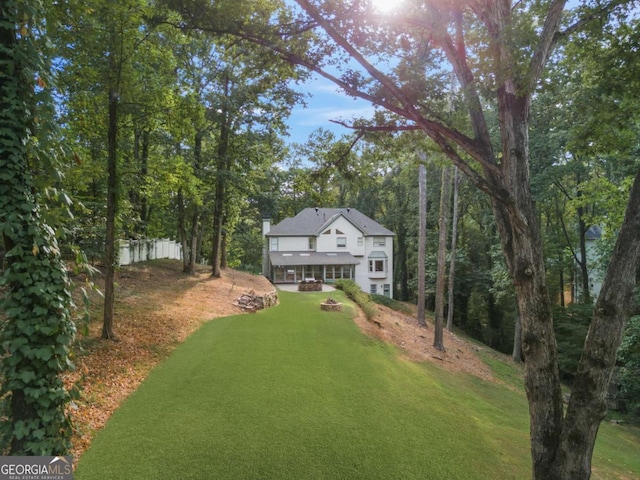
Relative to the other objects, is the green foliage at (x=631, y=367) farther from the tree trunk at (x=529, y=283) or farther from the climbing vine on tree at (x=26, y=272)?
the climbing vine on tree at (x=26, y=272)

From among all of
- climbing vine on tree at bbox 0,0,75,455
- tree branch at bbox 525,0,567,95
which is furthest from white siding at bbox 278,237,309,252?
climbing vine on tree at bbox 0,0,75,455

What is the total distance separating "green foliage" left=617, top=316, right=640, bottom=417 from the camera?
12500 mm

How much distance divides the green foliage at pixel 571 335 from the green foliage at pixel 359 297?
357 inches

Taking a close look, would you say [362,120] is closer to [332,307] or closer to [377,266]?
[332,307]

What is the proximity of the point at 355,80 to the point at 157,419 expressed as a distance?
6790 mm

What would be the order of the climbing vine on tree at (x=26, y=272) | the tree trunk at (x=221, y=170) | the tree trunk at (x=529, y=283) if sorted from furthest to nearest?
the tree trunk at (x=221, y=170) < the tree trunk at (x=529, y=283) < the climbing vine on tree at (x=26, y=272)

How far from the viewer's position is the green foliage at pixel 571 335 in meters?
17.2

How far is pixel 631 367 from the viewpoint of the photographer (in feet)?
45.6

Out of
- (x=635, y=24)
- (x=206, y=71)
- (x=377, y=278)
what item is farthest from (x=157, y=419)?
(x=377, y=278)

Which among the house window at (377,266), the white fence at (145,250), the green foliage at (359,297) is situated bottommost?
the green foliage at (359,297)

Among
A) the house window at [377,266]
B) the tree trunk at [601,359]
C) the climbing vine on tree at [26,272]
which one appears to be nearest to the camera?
the climbing vine on tree at [26,272]

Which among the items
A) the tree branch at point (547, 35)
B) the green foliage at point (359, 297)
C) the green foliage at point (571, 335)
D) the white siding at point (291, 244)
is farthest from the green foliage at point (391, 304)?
the tree branch at point (547, 35)

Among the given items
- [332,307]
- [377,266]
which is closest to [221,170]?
[332,307]

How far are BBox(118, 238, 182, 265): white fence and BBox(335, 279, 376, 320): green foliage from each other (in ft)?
40.2
